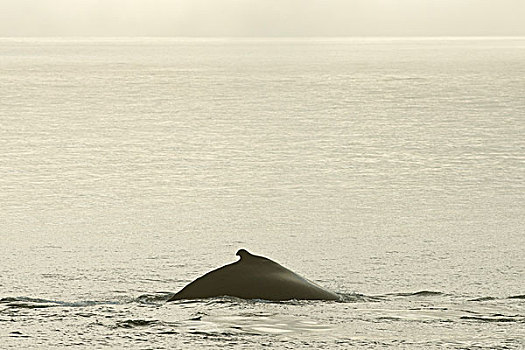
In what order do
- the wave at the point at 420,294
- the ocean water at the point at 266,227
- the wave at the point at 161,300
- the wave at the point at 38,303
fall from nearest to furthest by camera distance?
the ocean water at the point at 266,227
the wave at the point at 161,300
the wave at the point at 38,303
the wave at the point at 420,294

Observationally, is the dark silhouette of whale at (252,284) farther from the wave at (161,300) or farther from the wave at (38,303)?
the wave at (38,303)

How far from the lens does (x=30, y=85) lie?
41062 mm

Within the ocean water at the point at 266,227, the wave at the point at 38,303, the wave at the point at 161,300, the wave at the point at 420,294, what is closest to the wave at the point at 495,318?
the ocean water at the point at 266,227

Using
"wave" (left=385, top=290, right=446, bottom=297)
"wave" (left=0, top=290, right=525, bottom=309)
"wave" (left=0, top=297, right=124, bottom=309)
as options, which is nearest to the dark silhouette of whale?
"wave" (left=0, top=290, right=525, bottom=309)

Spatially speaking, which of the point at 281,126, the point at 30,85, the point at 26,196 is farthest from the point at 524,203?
the point at 30,85

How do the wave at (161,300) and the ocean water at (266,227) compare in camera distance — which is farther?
the wave at (161,300)

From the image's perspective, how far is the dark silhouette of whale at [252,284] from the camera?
7219 mm

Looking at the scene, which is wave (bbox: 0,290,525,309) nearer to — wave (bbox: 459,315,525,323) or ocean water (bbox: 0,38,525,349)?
ocean water (bbox: 0,38,525,349)

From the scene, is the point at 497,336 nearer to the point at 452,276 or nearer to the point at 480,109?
the point at 452,276

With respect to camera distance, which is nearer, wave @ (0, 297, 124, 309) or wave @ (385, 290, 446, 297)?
wave @ (0, 297, 124, 309)

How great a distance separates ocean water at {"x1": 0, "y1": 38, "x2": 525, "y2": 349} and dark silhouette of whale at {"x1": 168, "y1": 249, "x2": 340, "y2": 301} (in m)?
0.11

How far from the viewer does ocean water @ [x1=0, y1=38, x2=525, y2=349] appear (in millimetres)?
6672

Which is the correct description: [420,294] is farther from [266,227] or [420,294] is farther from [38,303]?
[266,227]

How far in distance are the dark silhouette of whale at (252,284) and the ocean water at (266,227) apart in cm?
11
